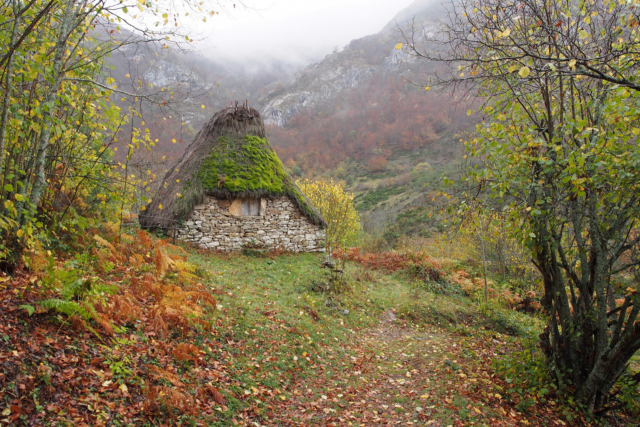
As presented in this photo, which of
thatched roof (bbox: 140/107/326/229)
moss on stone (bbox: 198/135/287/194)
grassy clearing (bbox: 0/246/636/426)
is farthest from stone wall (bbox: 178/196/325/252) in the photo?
grassy clearing (bbox: 0/246/636/426)

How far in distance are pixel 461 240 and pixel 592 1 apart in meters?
13.3

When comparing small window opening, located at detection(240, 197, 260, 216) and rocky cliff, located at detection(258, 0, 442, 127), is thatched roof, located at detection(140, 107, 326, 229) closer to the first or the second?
small window opening, located at detection(240, 197, 260, 216)

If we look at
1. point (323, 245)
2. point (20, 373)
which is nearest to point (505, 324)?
point (323, 245)

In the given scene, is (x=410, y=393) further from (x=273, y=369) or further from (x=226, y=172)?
(x=226, y=172)

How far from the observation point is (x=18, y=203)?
3490mm

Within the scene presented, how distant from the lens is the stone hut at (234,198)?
11.0m

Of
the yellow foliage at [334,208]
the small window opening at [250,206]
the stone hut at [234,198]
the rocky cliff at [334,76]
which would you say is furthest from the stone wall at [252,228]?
the rocky cliff at [334,76]

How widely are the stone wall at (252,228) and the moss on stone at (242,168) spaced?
22.6 inches

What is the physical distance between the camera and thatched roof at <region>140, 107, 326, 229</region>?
433 inches

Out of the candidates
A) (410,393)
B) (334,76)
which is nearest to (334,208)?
(410,393)

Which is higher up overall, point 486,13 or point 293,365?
point 486,13

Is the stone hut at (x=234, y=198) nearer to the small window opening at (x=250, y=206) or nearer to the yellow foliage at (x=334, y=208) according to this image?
the small window opening at (x=250, y=206)

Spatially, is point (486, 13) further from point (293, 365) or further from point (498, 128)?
point (293, 365)

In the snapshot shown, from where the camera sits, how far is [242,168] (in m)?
11.8
